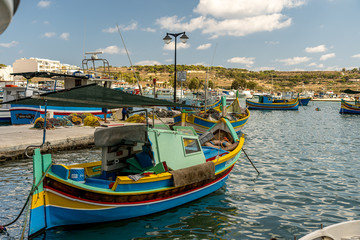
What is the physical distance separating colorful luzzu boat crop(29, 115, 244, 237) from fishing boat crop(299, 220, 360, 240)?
155 inches

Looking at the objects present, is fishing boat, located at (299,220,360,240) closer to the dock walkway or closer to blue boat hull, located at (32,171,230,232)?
blue boat hull, located at (32,171,230,232)

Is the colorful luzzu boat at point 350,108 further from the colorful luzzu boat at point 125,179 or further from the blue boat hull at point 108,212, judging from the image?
the blue boat hull at point 108,212

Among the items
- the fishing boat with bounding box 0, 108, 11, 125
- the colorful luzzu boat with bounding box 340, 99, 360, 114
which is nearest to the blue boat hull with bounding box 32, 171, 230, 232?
the fishing boat with bounding box 0, 108, 11, 125

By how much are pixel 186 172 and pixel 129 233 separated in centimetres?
235

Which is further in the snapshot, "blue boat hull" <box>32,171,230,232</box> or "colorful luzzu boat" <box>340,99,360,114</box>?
"colorful luzzu boat" <box>340,99,360,114</box>

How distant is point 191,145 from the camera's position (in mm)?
9883

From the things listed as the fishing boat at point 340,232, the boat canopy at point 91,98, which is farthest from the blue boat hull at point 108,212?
the fishing boat at point 340,232

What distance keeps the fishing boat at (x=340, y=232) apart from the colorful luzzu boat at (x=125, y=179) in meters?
3.94

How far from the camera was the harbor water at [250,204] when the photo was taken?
7866mm

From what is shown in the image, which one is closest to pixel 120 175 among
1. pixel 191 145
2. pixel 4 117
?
pixel 191 145

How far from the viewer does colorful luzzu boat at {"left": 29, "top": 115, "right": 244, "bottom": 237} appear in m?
6.95

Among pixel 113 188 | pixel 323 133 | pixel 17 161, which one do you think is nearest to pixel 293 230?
pixel 113 188

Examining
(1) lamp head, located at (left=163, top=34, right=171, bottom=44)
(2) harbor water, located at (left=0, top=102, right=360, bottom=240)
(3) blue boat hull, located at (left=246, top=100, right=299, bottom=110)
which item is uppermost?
(1) lamp head, located at (left=163, top=34, right=171, bottom=44)

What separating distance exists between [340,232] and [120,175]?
19.3 ft
